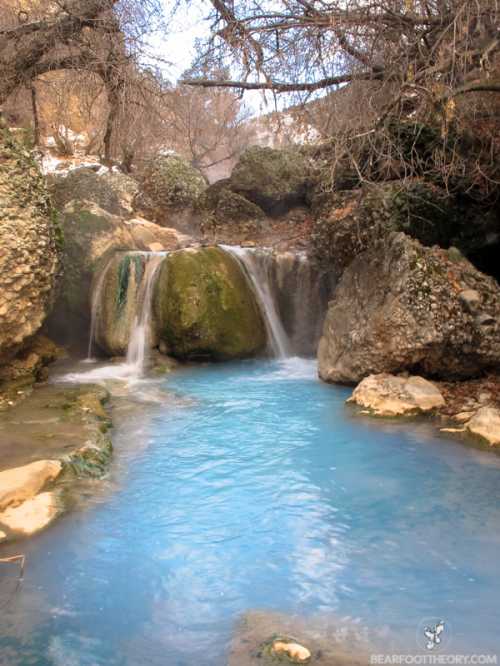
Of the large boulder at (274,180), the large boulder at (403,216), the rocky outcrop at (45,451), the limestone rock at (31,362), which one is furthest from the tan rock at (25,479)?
the large boulder at (274,180)

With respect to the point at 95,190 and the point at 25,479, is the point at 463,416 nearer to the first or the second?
the point at 25,479

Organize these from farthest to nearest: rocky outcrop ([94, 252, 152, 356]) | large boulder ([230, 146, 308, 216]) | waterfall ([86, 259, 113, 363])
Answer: large boulder ([230, 146, 308, 216])
waterfall ([86, 259, 113, 363])
rocky outcrop ([94, 252, 152, 356])

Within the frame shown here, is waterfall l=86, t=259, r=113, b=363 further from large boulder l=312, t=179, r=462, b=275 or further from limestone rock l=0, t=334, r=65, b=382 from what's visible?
large boulder l=312, t=179, r=462, b=275

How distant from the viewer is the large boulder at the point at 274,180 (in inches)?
513

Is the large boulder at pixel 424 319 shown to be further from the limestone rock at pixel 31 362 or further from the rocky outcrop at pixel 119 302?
the limestone rock at pixel 31 362

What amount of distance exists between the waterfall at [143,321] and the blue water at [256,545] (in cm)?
302

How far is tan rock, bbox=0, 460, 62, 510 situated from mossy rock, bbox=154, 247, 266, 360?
173 inches

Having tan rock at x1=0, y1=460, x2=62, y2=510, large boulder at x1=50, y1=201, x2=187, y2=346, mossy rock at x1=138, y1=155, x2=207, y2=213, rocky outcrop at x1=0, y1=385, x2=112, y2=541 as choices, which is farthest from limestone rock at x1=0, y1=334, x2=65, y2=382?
mossy rock at x1=138, y1=155, x2=207, y2=213

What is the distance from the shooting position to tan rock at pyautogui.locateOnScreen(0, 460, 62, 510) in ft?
13.0

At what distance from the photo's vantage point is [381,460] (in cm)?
500

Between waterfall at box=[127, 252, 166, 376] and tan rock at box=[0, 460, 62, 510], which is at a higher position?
waterfall at box=[127, 252, 166, 376]

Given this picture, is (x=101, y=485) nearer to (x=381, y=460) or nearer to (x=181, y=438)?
(x=181, y=438)

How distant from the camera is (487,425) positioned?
529cm

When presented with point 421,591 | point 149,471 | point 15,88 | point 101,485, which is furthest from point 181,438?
point 15,88
